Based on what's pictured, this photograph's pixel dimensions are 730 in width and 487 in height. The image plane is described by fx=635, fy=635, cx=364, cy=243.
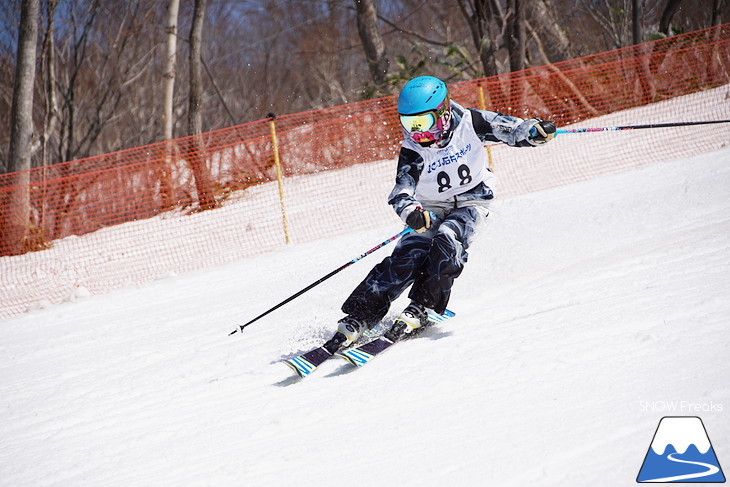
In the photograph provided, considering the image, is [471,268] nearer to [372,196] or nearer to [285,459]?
[285,459]

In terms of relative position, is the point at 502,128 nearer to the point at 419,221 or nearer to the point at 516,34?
the point at 419,221

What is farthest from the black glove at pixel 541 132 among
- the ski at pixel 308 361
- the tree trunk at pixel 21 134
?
the tree trunk at pixel 21 134

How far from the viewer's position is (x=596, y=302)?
416 centimetres

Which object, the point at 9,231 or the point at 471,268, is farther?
the point at 9,231

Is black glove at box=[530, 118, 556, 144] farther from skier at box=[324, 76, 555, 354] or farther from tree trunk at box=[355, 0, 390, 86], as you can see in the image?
tree trunk at box=[355, 0, 390, 86]

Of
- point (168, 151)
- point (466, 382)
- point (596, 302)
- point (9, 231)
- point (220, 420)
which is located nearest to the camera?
point (466, 382)

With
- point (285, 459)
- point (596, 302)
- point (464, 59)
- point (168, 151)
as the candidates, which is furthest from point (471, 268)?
point (464, 59)

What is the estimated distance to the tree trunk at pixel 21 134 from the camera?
10766mm

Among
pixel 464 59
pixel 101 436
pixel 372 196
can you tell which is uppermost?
pixel 464 59

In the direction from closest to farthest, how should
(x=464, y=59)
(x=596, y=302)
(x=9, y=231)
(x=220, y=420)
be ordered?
(x=220, y=420) < (x=596, y=302) < (x=9, y=231) < (x=464, y=59)

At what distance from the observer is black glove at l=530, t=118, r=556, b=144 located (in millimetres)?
4449

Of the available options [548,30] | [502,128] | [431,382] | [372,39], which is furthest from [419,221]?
[372,39]

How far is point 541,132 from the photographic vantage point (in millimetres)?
4445

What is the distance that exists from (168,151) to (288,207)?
3.03 m
